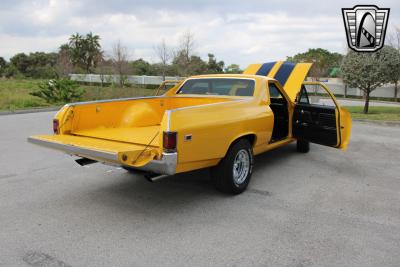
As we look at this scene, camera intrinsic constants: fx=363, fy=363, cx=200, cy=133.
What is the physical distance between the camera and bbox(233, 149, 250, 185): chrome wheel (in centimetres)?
477

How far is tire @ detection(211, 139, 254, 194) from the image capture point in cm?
450

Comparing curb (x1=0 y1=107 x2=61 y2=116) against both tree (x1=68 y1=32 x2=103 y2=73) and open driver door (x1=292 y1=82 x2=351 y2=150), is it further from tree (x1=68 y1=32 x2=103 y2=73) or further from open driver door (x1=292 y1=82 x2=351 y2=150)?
tree (x1=68 y1=32 x2=103 y2=73)

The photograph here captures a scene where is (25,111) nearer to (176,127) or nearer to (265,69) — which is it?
(265,69)

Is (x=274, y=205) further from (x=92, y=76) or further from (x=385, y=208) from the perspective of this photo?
(x=92, y=76)

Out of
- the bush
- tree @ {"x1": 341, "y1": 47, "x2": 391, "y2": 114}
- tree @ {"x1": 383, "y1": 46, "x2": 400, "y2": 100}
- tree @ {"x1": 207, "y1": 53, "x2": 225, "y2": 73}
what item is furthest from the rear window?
tree @ {"x1": 207, "y1": 53, "x2": 225, "y2": 73}

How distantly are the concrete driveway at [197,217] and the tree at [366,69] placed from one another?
10.4 metres

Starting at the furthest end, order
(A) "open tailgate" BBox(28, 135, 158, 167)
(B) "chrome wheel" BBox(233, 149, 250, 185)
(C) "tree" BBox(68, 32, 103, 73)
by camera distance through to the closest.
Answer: (C) "tree" BBox(68, 32, 103, 73), (B) "chrome wheel" BBox(233, 149, 250, 185), (A) "open tailgate" BBox(28, 135, 158, 167)

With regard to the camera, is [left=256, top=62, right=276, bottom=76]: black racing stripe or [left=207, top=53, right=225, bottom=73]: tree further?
[left=207, top=53, right=225, bottom=73]: tree

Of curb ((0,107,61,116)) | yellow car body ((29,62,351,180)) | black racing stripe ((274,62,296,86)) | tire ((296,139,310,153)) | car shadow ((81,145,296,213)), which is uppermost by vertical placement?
black racing stripe ((274,62,296,86))

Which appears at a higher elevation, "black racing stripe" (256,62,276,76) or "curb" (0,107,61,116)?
"black racing stripe" (256,62,276,76)

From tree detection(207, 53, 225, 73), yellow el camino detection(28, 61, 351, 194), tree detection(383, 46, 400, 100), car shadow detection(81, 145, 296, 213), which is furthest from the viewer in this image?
tree detection(207, 53, 225, 73)

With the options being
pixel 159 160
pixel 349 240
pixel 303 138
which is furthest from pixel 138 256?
pixel 303 138

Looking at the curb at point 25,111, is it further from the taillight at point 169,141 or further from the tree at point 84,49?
the tree at point 84,49

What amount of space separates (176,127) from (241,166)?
1.50m
